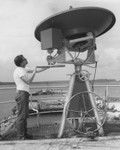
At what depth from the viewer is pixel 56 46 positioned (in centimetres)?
865

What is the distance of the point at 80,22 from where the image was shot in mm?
8688

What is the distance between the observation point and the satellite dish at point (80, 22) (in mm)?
8375

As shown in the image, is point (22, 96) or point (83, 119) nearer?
point (22, 96)

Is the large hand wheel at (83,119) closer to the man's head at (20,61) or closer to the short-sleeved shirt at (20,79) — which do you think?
the short-sleeved shirt at (20,79)

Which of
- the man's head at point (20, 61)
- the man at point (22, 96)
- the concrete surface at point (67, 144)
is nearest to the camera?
the concrete surface at point (67, 144)

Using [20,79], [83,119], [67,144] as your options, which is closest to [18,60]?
[20,79]

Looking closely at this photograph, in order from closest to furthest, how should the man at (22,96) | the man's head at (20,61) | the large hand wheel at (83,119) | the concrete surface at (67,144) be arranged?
the concrete surface at (67,144), the man at (22,96), the man's head at (20,61), the large hand wheel at (83,119)

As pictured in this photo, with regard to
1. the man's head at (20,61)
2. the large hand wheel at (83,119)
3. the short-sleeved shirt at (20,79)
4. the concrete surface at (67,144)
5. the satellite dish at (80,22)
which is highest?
the satellite dish at (80,22)

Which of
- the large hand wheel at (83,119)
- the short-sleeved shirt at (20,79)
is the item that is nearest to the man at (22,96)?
the short-sleeved shirt at (20,79)

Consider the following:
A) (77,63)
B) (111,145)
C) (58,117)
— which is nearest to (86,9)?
(77,63)

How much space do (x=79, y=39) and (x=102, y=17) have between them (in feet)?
2.50

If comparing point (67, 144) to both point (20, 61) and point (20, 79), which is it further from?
point (20, 61)

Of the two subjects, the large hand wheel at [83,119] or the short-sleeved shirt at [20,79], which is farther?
the large hand wheel at [83,119]

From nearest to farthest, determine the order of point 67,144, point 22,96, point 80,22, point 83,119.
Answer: point 67,144
point 22,96
point 80,22
point 83,119
